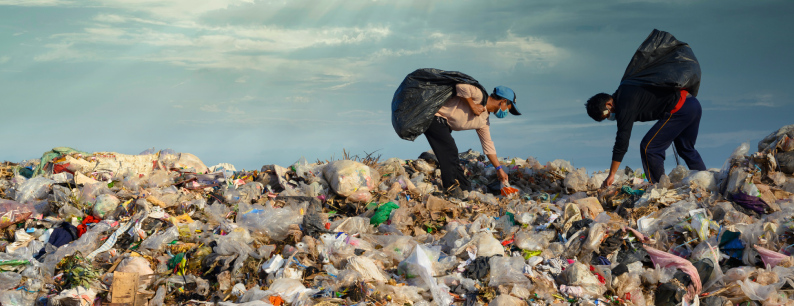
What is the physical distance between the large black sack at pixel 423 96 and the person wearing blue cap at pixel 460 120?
0.10 meters

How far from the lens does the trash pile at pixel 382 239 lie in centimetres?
396

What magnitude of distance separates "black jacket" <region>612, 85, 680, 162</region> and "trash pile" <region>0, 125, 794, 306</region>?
0.53 metres

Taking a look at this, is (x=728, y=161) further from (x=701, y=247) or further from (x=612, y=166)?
(x=701, y=247)

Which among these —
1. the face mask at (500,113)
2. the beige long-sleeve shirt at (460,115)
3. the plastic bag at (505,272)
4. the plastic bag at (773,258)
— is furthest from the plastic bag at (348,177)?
the plastic bag at (773,258)

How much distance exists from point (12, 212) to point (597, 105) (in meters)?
5.97

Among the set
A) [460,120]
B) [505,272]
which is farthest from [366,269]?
[460,120]

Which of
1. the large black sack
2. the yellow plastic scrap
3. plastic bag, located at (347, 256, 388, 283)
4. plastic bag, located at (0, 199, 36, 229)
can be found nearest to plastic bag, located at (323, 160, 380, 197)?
the large black sack

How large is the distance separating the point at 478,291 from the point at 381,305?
707mm

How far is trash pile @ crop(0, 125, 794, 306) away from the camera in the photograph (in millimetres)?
3957

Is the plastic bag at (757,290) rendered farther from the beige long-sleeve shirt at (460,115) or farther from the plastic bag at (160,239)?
the plastic bag at (160,239)

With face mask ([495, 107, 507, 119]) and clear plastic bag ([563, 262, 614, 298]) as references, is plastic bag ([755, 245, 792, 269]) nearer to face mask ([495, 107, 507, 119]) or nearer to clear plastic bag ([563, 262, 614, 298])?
clear plastic bag ([563, 262, 614, 298])

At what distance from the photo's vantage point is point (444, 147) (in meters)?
6.37

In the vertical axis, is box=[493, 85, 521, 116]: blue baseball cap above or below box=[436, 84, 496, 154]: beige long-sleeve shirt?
above

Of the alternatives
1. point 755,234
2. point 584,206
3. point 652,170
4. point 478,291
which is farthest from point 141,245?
point 652,170
